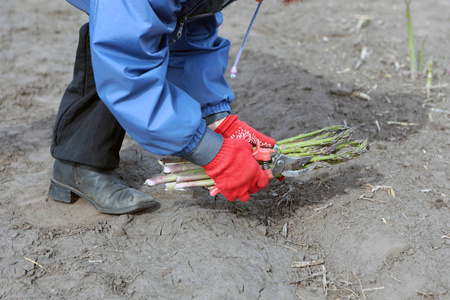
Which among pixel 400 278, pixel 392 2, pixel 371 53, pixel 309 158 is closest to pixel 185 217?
pixel 309 158

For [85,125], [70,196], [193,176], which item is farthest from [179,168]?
[70,196]

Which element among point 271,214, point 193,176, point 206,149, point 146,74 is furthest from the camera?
point 271,214

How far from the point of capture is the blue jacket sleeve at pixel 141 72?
4.79ft

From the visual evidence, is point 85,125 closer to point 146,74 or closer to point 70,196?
point 70,196

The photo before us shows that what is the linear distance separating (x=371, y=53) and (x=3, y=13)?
309 cm

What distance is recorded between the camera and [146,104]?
1551 millimetres

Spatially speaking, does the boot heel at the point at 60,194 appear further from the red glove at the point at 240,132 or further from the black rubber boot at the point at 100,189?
the red glove at the point at 240,132

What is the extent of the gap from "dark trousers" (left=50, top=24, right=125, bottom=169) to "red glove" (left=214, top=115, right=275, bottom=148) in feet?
1.39

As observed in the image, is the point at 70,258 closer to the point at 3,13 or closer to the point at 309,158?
the point at 309,158

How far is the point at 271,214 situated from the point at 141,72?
913 millimetres

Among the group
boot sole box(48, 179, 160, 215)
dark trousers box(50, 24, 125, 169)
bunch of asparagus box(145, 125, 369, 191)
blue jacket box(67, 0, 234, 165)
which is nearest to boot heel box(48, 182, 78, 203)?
boot sole box(48, 179, 160, 215)

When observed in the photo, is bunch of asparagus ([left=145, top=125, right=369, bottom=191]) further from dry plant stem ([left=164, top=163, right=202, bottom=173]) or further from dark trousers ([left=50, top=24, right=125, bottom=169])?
dark trousers ([left=50, top=24, right=125, bottom=169])

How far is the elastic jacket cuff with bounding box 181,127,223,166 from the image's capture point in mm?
A: 1720

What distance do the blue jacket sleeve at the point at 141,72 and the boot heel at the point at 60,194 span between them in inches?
25.9
